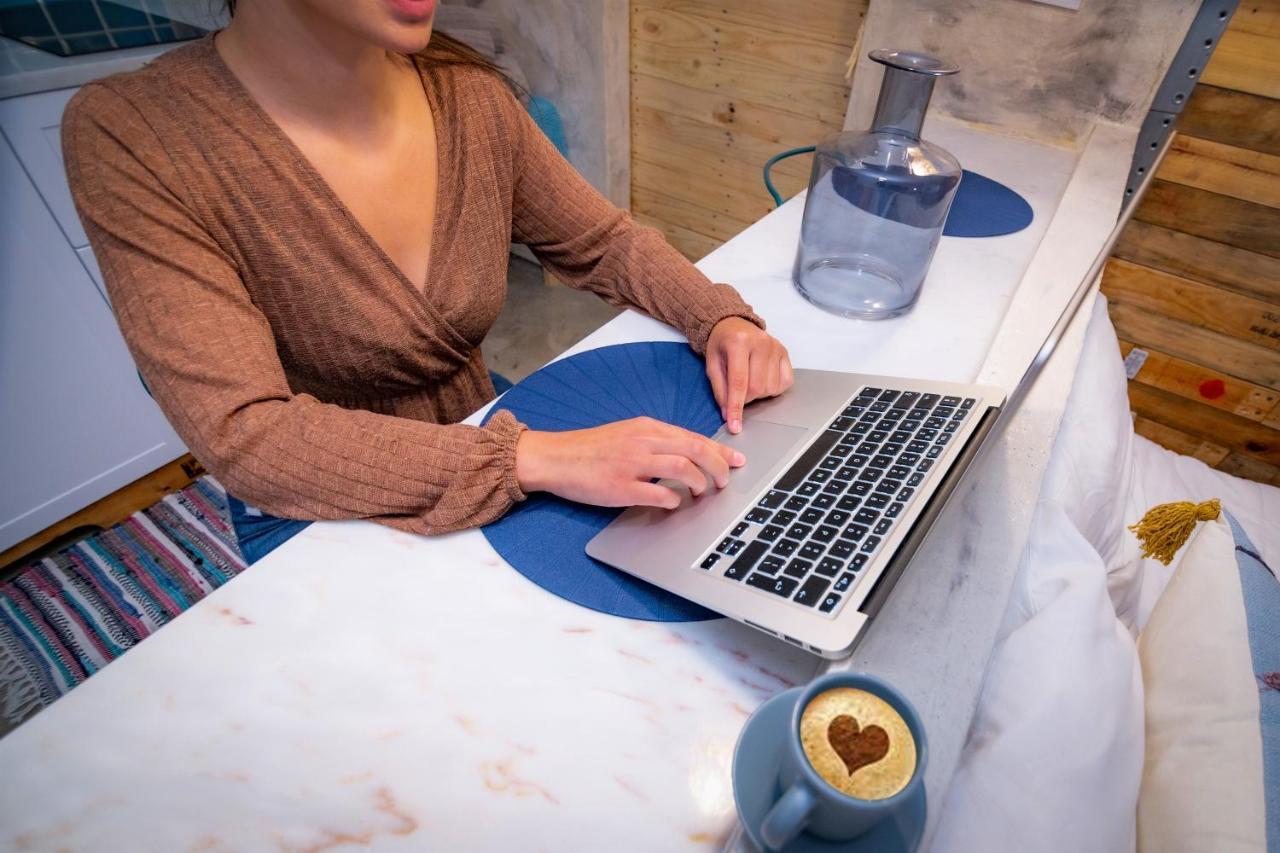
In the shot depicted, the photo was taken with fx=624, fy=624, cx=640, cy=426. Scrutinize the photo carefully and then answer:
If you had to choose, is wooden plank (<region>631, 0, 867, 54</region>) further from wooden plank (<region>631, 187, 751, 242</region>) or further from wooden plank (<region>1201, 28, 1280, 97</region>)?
wooden plank (<region>1201, 28, 1280, 97</region>)

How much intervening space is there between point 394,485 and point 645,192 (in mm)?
1971

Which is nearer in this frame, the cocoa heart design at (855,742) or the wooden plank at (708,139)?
the cocoa heart design at (855,742)

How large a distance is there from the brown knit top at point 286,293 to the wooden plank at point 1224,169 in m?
1.09

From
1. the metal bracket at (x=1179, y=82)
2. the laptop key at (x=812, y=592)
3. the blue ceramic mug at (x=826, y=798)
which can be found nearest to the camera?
the blue ceramic mug at (x=826, y=798)

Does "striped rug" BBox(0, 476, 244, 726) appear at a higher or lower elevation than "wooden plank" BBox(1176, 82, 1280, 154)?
lower

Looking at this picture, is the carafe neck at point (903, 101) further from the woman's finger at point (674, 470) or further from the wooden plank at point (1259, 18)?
the wooden plank at point (1259, 18)

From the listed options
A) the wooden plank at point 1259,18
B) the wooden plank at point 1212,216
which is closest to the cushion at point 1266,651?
the wooden plank at point 1212,216

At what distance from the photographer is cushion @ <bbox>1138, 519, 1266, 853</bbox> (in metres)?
0.53

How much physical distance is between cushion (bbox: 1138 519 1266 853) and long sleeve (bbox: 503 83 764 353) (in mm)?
569

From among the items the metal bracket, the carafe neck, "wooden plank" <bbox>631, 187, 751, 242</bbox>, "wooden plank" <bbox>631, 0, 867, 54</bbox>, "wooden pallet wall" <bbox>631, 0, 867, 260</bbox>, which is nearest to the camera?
the carafe neck

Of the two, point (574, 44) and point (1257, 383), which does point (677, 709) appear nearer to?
point (1257, 383)

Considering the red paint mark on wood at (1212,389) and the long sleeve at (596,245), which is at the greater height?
the long sleeve at (596,245)

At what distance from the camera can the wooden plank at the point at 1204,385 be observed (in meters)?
1.31

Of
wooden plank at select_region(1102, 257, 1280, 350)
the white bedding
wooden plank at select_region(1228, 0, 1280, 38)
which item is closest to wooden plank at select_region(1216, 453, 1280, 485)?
wooden plank at select_region(1102, 257, 1280, 350)
